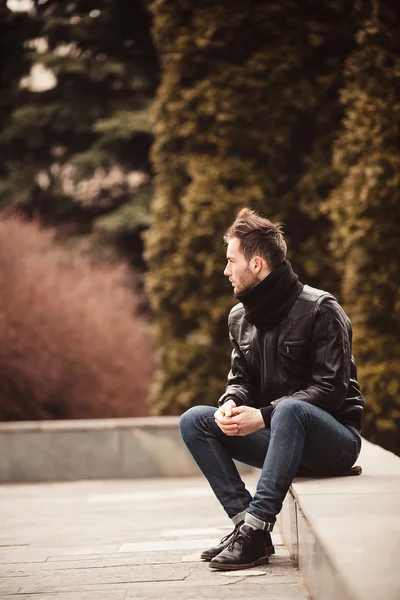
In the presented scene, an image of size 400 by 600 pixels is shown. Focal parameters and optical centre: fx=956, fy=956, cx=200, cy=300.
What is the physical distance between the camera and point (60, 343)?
36.4 feet

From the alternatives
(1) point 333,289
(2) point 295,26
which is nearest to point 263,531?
(1) point 333,289

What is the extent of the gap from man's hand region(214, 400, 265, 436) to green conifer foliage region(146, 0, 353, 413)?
15.9 feet

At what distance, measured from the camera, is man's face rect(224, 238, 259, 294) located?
432 cm

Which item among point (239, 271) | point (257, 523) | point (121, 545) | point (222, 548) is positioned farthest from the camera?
point (121, 545)

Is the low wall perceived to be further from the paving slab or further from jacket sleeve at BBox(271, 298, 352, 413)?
jacket sleeve at BBox(271, 298, 352, 413)

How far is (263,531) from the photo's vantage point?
3.88 meters

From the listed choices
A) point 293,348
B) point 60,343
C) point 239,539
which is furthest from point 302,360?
point 60,343

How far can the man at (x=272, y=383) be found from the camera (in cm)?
410

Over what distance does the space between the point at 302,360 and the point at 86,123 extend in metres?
15.0

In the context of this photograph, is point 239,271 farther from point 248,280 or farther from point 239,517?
point 239,517

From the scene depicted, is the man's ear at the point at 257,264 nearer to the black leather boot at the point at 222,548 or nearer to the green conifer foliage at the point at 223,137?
the black leather boot at the point at 222,548

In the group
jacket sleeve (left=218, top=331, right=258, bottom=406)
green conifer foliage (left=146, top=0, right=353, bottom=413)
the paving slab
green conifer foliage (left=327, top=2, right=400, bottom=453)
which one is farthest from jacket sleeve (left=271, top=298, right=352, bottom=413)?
green conifer foliage (left=146, top=0, right=353, bottom=413)

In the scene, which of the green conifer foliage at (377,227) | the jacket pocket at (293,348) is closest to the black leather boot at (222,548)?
the jacket pocket at (293,348)

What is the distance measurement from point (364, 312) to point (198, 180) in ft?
7.37
